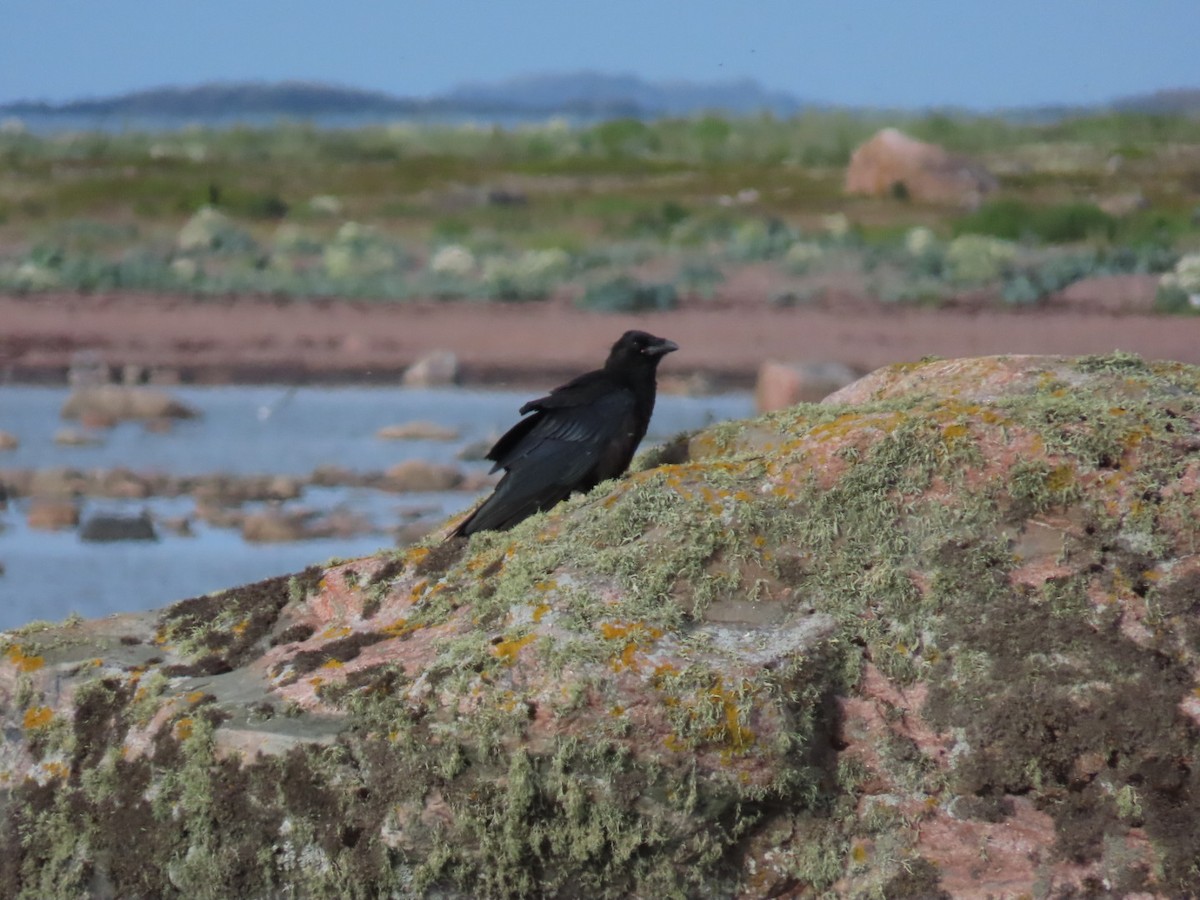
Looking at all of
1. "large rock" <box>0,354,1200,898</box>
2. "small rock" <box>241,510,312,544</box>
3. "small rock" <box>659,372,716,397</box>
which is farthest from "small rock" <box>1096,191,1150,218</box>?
"large rock" <box>0,354,1200,898</box>

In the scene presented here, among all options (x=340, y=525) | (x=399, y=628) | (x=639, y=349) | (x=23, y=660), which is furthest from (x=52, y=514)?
(x=399, y=628)

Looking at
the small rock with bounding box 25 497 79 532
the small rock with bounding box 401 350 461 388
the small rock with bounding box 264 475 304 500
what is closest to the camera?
the small rock with bounding box 25 497 79 532

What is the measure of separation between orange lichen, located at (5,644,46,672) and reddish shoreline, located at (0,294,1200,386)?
30.7 ft

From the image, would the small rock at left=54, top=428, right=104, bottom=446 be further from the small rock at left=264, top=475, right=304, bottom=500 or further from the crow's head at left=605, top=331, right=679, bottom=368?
the crow's head at left=605, top=331, right=679, bottom=368

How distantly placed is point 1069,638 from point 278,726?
196cm

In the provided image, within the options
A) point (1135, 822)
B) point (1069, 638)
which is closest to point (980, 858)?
point (1135, 822)

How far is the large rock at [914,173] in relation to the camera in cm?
1477

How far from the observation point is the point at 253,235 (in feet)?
47.8

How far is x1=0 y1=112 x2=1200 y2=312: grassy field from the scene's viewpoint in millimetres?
14125

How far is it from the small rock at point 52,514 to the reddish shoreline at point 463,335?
2380mm

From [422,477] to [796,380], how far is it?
3.43 m

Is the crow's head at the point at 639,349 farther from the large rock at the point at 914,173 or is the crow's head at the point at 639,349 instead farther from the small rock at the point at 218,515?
the large rock at the point at 914,173

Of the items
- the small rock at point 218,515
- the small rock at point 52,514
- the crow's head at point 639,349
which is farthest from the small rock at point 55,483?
the crow's head at point 639,349

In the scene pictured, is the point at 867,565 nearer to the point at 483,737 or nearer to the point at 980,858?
the point at 980,858
